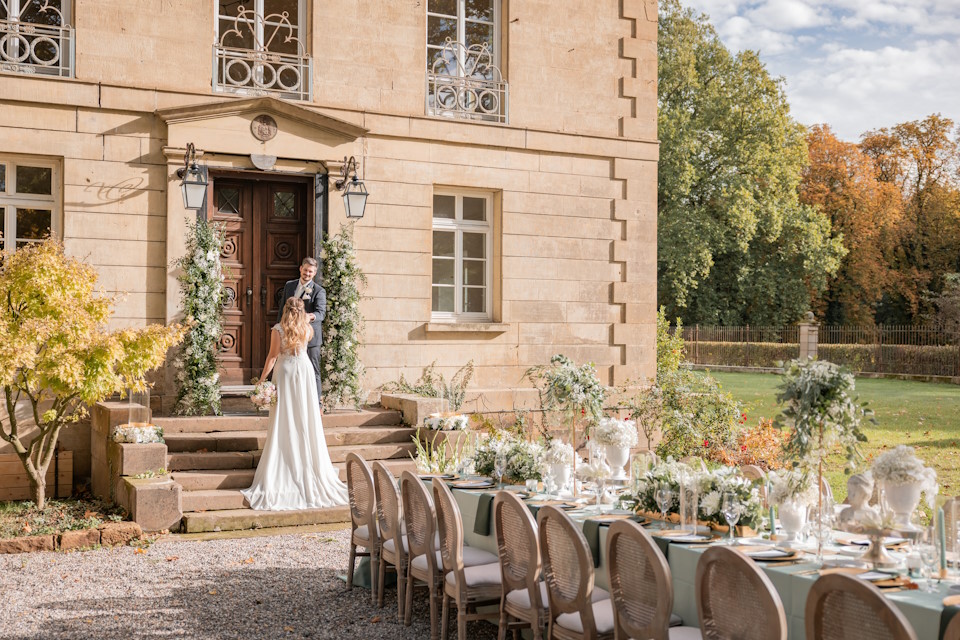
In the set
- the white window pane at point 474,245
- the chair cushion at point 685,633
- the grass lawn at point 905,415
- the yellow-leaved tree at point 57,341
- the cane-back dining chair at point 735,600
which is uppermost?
the white window pane at point 474,245

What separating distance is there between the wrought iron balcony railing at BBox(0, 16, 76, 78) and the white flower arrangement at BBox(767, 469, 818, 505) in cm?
924

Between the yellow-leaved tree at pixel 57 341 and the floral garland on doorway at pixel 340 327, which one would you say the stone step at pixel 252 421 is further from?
the yellow-leaved tree at pixel 57 341

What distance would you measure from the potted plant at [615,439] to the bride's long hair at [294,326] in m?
4.18

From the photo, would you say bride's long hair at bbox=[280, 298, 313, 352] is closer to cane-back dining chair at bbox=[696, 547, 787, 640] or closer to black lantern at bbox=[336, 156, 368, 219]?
black lantern at bbox=[336, 156, 368, 219]

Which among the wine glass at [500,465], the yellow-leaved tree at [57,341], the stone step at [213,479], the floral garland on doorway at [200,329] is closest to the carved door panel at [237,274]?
the floral garland on doorway at [200,329]

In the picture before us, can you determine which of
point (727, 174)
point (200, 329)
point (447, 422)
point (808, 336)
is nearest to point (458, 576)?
point (447, 422)

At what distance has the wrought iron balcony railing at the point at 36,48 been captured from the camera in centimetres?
1040

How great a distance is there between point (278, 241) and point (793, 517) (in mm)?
8506

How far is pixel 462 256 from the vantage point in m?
12.7

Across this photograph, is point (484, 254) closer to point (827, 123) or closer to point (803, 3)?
point (803, 3)

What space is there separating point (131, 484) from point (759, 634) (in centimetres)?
656

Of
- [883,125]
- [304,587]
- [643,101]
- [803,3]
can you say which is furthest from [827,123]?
[304,587]

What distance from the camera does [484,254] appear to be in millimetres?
12797

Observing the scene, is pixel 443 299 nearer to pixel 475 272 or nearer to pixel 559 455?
pixel 475 272
